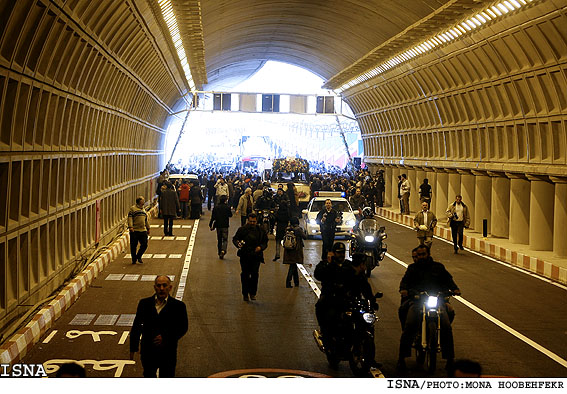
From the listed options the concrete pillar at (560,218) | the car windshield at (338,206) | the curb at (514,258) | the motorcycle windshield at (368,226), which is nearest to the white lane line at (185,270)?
the motorcycle windshield at (368,226)

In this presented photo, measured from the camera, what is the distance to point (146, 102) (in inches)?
1564

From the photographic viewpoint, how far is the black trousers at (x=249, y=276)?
18.4m

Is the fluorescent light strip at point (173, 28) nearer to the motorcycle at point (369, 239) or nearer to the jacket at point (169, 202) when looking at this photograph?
the jacket at point (169, 202)

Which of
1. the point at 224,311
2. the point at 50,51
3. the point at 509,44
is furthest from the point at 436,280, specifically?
the point at 509,44

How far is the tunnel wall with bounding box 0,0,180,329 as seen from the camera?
569 inches

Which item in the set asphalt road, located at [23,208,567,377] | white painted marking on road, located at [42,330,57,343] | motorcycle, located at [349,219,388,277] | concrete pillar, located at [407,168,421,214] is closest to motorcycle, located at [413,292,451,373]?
asphalt road, located at [23,208,567,377]

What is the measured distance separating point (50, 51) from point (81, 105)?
5108 mm

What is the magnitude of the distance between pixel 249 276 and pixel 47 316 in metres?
4.30

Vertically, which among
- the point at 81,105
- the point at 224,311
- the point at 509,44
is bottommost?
the point at 224,311

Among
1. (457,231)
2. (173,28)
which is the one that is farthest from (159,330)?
(173,28)

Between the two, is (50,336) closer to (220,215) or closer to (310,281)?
(310,281)

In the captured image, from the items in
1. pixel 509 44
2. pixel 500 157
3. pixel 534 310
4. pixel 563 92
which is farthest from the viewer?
pixel 500 157

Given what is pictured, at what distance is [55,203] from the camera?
18688mm

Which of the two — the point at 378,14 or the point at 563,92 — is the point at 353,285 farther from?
the point at 378,14
